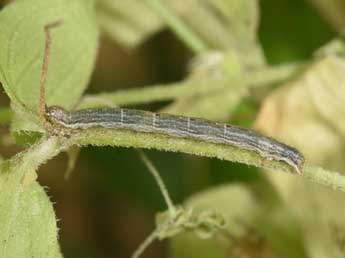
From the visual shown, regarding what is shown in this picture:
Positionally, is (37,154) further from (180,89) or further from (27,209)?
(180,89)

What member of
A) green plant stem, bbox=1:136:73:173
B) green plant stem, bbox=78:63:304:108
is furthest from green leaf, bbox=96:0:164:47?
green plant stem, bbox=1:136:73:173

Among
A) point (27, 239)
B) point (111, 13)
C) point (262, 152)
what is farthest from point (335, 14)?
point (27, 239)

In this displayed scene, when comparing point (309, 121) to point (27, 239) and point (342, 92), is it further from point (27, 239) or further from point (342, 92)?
point (27, 239)

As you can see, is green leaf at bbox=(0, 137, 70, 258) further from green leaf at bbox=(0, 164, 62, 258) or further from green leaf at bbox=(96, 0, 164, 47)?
green leaf at bbox=(96, 0, 164, 47)

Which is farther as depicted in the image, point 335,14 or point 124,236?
point 124,236

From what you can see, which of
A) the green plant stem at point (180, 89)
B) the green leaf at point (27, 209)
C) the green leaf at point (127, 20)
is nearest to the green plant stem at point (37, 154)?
the green leaf at point (27, 209)

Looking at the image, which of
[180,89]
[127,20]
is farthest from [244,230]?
[127,20]

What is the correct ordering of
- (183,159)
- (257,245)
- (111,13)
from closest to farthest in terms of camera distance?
1. (257,245)
2. (111,13)
3. (183,159)
